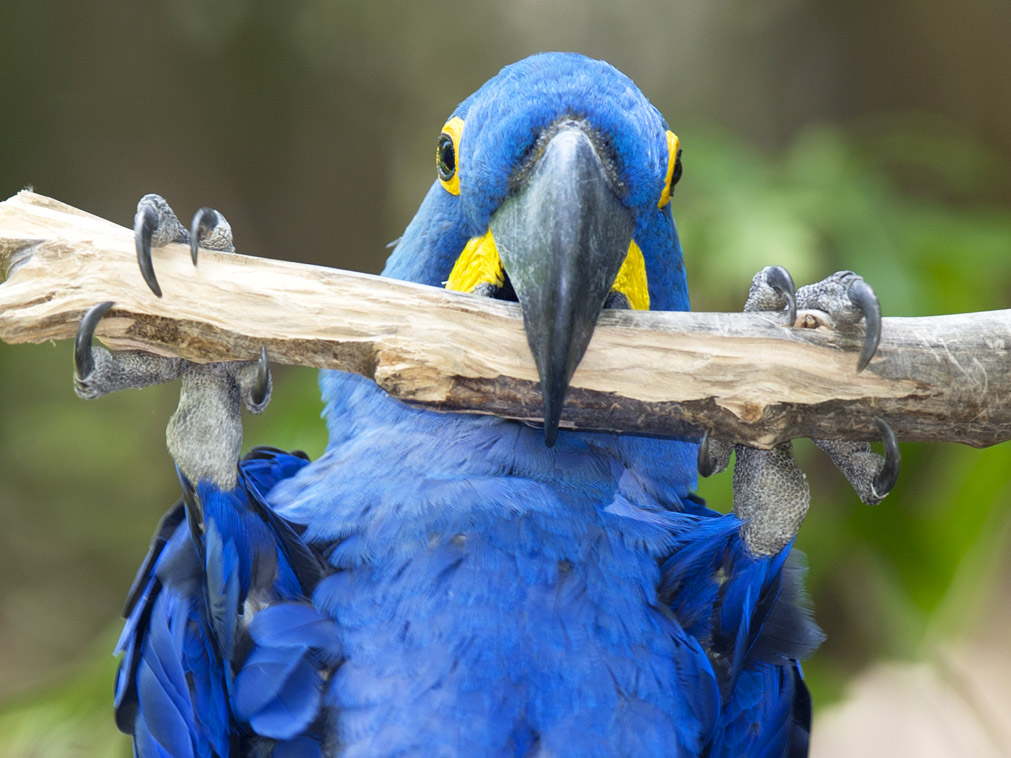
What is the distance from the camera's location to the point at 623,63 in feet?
19.0

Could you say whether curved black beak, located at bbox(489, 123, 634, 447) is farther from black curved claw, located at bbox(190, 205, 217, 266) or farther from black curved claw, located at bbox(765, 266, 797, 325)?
black curved claw, located at bbox(190, 205, 217, 266)

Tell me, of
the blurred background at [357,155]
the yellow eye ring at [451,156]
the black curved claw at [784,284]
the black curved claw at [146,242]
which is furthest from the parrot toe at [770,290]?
the blurred background at [357,155]

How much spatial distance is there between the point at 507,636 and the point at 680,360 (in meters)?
0.54

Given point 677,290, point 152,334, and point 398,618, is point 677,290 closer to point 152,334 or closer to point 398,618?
point 398,618

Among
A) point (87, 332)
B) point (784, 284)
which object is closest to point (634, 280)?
point (784, 284)

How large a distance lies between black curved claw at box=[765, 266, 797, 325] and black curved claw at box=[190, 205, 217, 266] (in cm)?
90

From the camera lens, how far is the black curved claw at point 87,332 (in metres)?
1.42

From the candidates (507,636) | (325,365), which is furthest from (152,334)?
(507,636)

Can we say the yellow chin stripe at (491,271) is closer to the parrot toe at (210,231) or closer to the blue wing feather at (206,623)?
the parrot toe at (210,231)

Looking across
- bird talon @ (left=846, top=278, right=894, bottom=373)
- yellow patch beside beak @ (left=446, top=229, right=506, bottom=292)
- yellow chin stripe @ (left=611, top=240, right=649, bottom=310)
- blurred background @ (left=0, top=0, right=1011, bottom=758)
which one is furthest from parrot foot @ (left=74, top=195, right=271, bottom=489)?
blurred background @ (left=0, top=0, right=1011, bottom=758)

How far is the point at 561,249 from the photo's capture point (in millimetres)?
1477

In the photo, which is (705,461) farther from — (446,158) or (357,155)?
(357,155)

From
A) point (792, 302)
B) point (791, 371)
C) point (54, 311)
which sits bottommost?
point (54, 311)

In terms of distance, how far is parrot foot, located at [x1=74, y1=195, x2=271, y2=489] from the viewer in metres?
1.57
